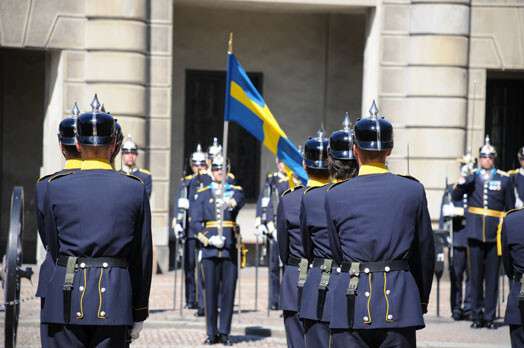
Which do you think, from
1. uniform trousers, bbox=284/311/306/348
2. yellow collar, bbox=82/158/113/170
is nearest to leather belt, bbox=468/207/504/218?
uniform trousers, bbox=284/311/306/348

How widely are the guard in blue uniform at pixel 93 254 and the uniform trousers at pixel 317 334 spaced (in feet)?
4.94

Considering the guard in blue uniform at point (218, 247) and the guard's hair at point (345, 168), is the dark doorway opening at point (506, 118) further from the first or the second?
the guard's hair at point (345, 168)

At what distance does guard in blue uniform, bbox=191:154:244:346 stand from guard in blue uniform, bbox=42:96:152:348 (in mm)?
3842

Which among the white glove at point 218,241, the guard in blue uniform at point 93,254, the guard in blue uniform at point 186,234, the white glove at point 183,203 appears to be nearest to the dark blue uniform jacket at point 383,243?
the guard in blue uniform at point 93,254

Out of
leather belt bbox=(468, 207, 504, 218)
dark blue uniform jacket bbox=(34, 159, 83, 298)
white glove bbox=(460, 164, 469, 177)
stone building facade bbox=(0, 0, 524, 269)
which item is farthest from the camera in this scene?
stone building facade bbox=(0, 0, 524, 269)

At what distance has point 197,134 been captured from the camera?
17469mm

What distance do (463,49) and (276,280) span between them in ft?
18.0

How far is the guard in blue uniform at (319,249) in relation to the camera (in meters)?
5.93

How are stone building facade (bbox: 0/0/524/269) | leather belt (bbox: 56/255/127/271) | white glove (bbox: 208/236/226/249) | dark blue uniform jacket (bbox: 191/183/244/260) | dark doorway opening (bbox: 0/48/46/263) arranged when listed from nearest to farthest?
leather belt (bbox: 56/255/127/271) < white glove (bbox: 208/236/226/249) < dark blue uniform jacket (bbox: 191/183/244/260) < stone building facade (bbox: 0/0/524/269) < dark doorway opening (bbox: 0/48/46/263)

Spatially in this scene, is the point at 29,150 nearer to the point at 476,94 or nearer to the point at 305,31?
the point at 305,31

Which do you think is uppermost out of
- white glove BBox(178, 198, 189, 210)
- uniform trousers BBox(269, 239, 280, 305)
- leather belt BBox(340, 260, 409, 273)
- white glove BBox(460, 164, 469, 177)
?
white glove BBox(460, 164, 469, 177)

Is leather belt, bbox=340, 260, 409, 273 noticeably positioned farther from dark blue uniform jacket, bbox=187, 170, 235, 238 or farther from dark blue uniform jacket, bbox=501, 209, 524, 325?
dark blue uniform jacket, bbox=187, 170, 235, 238

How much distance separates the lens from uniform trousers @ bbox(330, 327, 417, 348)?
15.6ft

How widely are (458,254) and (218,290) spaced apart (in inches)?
143
